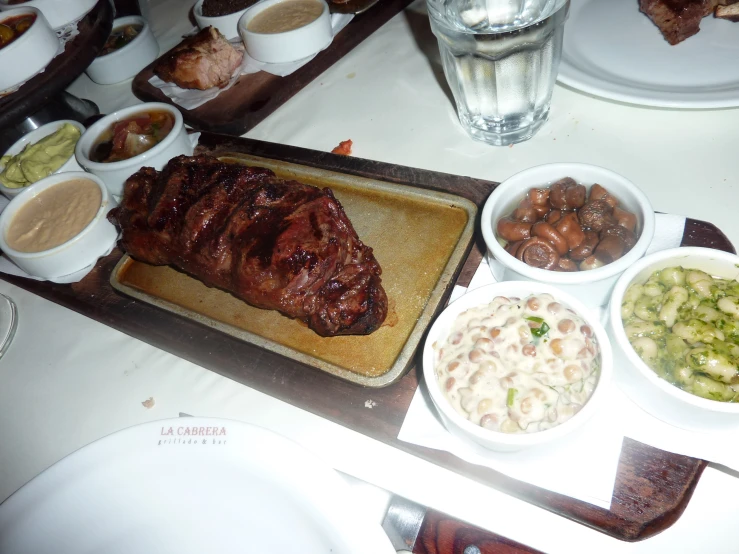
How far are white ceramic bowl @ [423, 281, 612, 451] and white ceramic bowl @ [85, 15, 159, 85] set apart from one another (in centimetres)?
339

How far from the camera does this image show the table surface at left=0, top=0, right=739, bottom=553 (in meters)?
1.49

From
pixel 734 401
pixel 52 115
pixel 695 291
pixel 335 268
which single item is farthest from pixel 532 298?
pixel 52 115

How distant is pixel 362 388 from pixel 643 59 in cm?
218

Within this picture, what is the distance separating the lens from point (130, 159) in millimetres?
2625

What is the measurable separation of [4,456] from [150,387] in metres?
0.61

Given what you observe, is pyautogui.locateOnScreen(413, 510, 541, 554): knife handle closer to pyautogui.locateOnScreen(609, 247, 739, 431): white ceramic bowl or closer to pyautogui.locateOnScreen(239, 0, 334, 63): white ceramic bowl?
pyautogui.locateOnScreen(609, 247, 739, 431): white ceramic bowl

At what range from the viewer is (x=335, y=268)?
1.88 meters

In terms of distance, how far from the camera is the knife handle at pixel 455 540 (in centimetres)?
163

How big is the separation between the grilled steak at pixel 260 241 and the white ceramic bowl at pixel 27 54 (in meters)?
1.04

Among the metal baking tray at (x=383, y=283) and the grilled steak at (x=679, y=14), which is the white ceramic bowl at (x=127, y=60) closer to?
the metal baking tray at (x=383, y=283)

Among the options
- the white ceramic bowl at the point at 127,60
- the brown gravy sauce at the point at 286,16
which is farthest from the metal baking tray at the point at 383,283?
the white ceramic bowl at the point at 127,60

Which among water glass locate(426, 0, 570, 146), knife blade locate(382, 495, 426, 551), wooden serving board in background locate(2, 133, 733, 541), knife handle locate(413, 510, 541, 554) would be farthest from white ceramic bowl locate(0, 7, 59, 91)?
knife handle locate(413, 510, 541, 554)

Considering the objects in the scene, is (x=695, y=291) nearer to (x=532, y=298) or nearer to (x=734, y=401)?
(x=734, y=401)

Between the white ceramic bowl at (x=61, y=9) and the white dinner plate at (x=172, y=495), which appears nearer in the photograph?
the white dinner plate at (x=172, y=495)
